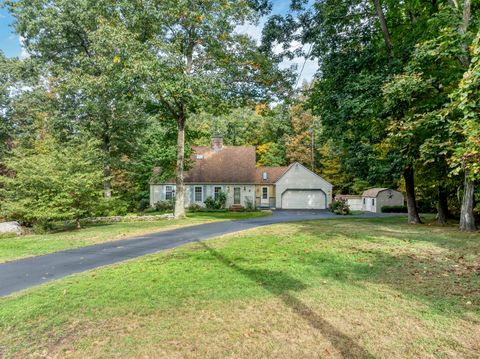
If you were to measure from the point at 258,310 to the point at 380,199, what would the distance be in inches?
1228

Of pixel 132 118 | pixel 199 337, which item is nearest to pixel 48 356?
pixel 199 337

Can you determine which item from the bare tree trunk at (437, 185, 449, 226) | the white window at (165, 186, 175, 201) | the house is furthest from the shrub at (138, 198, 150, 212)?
the bare tree trunk at (437, 185, 449, 226)

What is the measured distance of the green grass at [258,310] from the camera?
3.57 metres

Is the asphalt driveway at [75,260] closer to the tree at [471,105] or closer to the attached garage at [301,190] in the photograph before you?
the tree at [471,105]

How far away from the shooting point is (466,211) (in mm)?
13070

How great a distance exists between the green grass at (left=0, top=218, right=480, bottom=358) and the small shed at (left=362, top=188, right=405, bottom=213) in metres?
26.2

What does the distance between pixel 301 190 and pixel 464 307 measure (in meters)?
29.5

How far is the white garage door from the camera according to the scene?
111 ft

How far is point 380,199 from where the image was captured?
32.7 metres

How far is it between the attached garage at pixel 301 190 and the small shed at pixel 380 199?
13.6 ft

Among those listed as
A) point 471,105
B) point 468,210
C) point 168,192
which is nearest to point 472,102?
point 471,105

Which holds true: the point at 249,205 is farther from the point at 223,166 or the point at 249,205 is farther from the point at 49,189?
the point at 49,189

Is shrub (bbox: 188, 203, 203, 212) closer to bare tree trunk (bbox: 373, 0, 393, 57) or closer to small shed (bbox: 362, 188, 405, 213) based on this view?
small shed (bbox: 362, 188, 405, 213)

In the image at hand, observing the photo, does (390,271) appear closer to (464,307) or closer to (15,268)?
(464,307)
